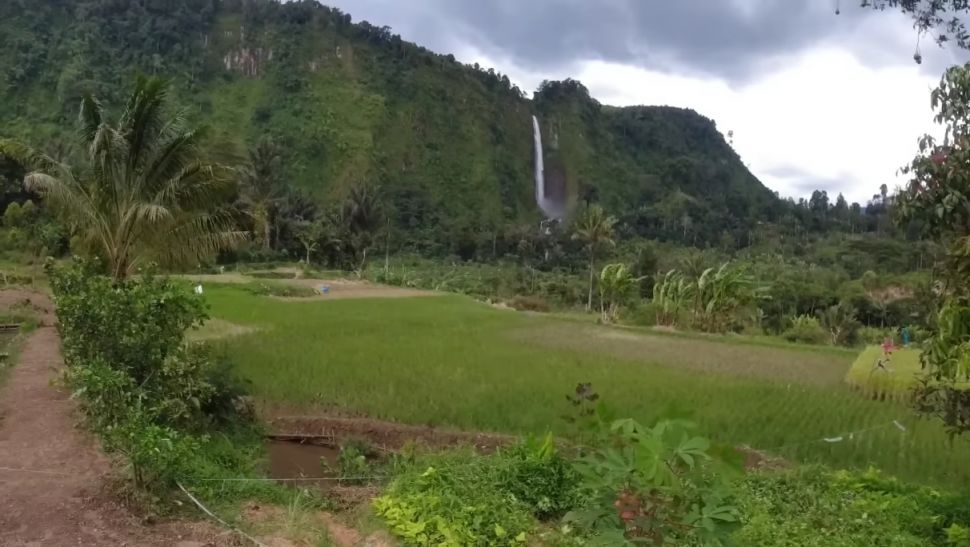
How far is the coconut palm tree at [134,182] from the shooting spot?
37.5ft

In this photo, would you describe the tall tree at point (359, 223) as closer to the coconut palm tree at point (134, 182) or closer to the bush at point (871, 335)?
the bush at point (871, 335)

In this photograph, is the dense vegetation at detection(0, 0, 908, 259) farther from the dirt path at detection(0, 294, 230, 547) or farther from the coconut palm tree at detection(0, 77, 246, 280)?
the dirt path at detection(0, 294, 230, 547)

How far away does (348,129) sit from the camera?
86.7 m

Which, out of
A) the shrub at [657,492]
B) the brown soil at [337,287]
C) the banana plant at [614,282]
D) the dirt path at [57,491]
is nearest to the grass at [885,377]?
the shrub at [657,492]

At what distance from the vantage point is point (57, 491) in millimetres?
5578

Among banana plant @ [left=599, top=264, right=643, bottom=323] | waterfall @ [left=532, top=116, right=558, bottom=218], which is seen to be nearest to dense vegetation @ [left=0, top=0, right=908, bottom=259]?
waterfall @ [left=532, top=116, right=558, bottom=218]

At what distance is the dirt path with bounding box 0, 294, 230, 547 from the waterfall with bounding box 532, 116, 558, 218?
8986 centimetres

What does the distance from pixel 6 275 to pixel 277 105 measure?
211 ft

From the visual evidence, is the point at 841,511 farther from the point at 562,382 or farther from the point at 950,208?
the point at 562,382

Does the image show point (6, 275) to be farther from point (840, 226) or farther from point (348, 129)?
point (840, 226)

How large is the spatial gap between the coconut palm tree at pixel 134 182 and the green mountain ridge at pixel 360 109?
52045 millimetres

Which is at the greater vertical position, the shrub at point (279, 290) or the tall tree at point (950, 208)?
the tall tree at point (950, 208)

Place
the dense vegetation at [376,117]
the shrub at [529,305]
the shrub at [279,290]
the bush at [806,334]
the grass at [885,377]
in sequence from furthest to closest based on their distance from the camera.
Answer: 1. the dense vegetation at [376,117]
2. the shrub at [529,305]
3. the bush at [806,334]
4. the shrub at [279,290]
5. the grass at [885,377]

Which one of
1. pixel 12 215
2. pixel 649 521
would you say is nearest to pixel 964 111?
pixel 649 521
